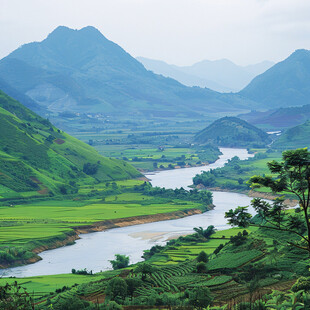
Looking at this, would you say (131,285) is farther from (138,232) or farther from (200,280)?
(138,232)

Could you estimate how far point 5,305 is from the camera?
37.6 metres

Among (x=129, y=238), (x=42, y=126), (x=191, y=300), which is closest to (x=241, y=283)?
(x=191, y=300)

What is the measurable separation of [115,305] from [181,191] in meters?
91.2

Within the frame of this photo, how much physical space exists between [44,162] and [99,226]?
49.4 meters

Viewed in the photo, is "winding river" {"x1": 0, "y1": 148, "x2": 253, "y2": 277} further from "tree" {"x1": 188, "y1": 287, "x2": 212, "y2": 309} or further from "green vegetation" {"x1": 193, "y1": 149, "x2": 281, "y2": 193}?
"tree" {"x1": 188, "y1": 287, "x2": 212, "y2": 309}

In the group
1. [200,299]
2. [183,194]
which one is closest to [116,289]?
[200,299]

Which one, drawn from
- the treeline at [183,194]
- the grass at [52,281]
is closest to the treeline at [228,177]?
the treeline at [183,194]

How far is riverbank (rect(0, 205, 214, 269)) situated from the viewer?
8544 cm

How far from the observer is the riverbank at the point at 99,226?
85438mm

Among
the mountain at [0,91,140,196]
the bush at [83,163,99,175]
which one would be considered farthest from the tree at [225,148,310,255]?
the bush at [83,163,99,175]

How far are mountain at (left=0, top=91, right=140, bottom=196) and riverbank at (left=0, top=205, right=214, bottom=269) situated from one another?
28.8m

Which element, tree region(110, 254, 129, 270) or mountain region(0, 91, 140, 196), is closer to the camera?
tree region(110, 254, 129, 270)

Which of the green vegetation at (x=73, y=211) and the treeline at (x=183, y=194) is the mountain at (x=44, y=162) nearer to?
the green vegetation at (x=73, y=211)

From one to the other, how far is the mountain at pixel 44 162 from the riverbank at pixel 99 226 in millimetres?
28758
